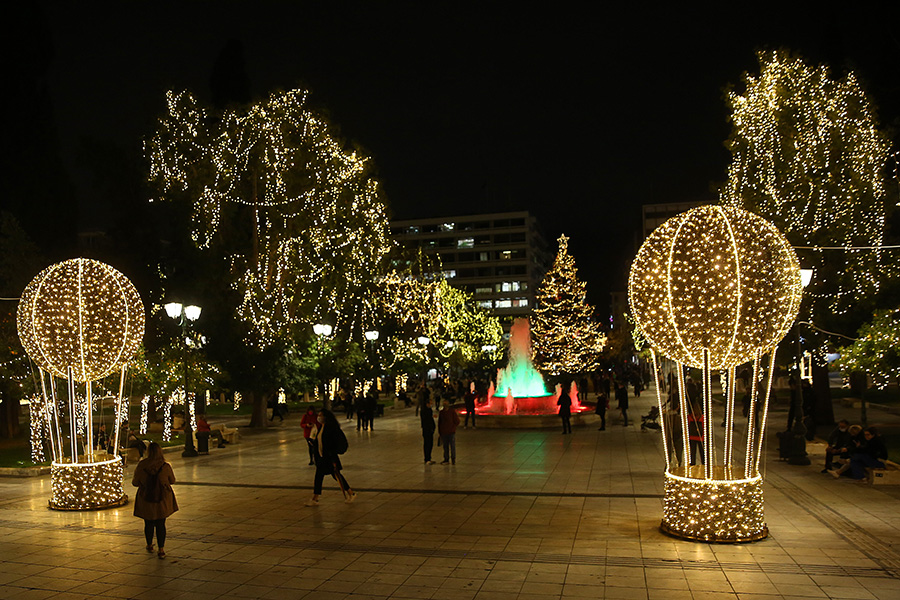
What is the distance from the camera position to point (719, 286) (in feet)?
30.8

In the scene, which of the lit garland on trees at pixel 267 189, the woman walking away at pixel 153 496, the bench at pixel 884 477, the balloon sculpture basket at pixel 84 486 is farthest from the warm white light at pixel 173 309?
the bench at pixel 884 477

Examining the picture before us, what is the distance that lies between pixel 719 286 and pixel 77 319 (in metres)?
10.1

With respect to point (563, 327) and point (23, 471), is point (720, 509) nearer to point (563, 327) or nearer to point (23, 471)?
point (23, 471)

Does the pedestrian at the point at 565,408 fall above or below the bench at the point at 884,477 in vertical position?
above

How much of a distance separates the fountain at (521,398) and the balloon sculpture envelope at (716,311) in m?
17.5

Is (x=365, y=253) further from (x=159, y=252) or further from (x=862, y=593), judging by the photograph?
(x=862, y=593)

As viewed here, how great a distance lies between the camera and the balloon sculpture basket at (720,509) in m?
9.53

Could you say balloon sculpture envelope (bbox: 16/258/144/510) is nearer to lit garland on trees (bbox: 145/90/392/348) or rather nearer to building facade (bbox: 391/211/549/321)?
lit garland on trees (bbox: 145/90/392/348)

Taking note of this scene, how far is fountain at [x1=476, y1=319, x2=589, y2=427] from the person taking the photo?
2742 centimetres

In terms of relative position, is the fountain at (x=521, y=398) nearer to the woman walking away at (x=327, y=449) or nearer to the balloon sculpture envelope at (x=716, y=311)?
the woman walking away at (x=327, y=449)

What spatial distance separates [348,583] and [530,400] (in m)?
23.1

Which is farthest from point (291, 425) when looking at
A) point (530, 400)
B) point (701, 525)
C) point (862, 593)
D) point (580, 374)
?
point (580, 374)

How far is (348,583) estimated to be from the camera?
8.16 m

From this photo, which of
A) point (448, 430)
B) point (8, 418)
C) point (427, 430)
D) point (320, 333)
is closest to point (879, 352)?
point (448, 430)
